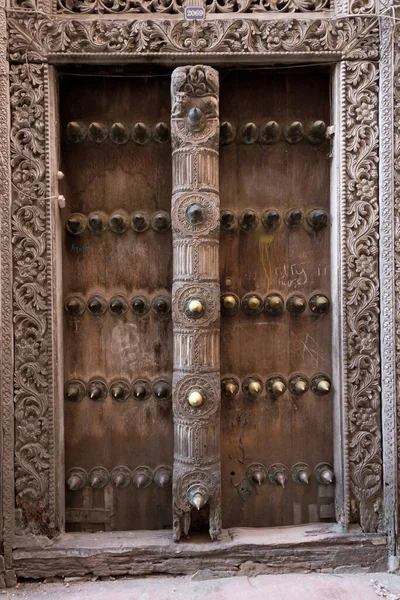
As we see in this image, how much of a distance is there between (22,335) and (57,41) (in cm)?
163

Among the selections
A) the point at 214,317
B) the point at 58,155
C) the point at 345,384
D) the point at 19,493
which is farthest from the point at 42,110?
the point at 345,384

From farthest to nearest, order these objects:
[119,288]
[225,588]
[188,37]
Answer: [119,288]
[188,37]
[225,588]

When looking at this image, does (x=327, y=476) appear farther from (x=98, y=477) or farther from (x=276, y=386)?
(x=98, y=477)

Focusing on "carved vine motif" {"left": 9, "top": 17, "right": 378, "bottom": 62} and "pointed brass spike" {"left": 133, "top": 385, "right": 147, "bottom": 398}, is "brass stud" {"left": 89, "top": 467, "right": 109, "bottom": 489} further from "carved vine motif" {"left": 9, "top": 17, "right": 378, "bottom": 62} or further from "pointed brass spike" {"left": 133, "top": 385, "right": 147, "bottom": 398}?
"carved vine motif" {"left": 9, "top": 17, "right": 378, "bottom": 62}

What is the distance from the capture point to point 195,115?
2.31 meters

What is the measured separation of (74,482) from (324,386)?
1553 mm

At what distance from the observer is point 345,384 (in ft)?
8.04

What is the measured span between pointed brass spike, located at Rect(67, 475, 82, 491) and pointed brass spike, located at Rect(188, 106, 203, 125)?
2109mm

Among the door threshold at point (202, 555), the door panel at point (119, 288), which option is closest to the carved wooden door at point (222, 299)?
the door panel at point (119, 288)

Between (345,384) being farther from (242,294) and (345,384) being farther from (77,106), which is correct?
(77,106)

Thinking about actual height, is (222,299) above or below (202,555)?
above

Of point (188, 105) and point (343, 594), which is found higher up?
point (188, 105)

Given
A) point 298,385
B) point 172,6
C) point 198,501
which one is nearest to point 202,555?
point 198,501

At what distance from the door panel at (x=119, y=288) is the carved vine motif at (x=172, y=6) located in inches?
13.8
